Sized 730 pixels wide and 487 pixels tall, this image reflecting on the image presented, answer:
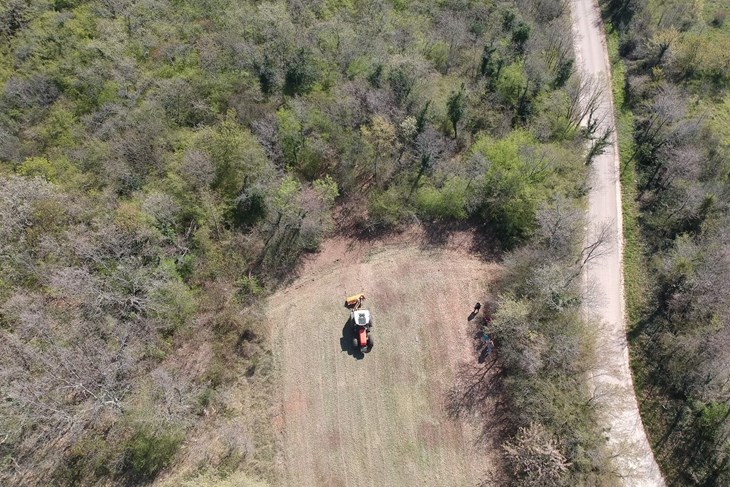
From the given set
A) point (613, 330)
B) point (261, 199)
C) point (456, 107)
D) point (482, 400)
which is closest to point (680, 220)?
point (613, 330)

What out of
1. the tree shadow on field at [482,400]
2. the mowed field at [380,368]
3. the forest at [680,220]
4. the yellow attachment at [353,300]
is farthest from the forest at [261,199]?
the yellow attachment at [353,300]

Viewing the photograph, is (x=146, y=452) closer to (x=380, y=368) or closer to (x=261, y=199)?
(x=380, y=368)

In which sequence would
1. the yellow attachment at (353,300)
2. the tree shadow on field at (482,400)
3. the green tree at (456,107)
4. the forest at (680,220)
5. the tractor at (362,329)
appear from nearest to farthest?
the tree shadow on field at (482,400) < the forest at (680,220) < the tractor at (362,329) < the yellow attachment at (353,300) < the green tree at (456,107)

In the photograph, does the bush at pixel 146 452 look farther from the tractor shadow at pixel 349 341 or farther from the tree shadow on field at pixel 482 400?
the tree shadow on field at pixel 482 400

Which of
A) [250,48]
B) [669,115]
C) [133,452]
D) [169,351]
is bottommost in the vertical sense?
[133,452]

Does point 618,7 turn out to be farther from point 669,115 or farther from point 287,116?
point 287,116

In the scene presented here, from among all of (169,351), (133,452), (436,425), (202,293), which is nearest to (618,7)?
(436,425)

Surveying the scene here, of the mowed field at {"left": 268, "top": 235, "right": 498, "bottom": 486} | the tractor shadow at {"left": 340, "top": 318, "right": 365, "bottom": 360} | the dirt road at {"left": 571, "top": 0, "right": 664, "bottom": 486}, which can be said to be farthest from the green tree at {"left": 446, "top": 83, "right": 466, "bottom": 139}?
the tractor shadow at {"left": 340, "top": 318, "right": 365, "bottom": 360}
